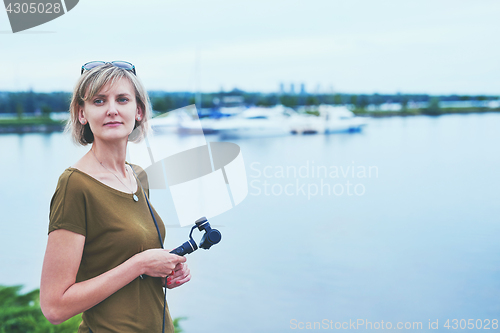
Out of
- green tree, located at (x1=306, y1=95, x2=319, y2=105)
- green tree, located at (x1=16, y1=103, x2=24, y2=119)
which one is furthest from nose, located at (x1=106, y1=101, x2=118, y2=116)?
green tree, located at (x1=306, y1=95, x2=319, y2=105)

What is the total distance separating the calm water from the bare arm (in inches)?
9.8

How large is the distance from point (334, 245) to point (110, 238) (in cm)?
571

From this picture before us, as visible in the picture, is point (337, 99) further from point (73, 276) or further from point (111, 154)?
point (73, 276)

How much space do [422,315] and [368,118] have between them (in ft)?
52.3

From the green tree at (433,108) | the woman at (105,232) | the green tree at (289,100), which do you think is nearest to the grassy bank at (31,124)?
the green tree at (289,100)

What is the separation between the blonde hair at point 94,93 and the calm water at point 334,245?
0.04 m

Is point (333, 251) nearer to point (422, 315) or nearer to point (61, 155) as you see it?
point (422, 315)

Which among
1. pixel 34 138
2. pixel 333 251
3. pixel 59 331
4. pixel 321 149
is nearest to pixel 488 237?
pixel 333 251

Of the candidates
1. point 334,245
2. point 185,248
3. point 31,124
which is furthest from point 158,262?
point 31,124

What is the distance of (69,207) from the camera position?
0.73 meters

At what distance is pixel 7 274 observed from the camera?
4.55 meters

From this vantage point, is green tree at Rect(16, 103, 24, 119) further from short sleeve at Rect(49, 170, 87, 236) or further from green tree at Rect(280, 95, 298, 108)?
short sleeve at Rect(49, 170, 87, 236)

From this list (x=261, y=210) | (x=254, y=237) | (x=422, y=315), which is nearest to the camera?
(x=422, y=315)

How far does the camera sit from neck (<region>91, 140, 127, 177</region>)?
845mm
